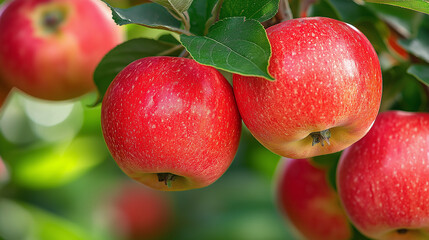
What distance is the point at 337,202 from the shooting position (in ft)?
4.82

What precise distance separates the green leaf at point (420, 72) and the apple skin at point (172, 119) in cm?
39

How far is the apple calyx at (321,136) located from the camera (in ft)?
2.94

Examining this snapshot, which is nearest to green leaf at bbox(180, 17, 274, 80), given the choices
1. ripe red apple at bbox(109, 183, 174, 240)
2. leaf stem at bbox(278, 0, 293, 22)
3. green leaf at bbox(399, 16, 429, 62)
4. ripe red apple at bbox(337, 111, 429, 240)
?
leaf stem at bbox(278, 0, 293, 22)

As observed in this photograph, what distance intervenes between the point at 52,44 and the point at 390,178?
864 mm

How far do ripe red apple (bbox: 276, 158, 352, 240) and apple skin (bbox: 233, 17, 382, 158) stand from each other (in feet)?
1.94

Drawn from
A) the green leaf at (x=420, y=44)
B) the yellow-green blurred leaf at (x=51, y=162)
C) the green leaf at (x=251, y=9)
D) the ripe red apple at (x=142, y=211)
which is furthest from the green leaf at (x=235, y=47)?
the ripe red apple at (x=142, y=211)

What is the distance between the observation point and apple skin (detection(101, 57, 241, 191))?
87 centimetres

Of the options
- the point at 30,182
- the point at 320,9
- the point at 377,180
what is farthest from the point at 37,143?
the point at 377,180

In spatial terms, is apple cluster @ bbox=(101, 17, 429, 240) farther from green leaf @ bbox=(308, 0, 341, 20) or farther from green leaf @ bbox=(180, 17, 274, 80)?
green leaf @ bbox=(308, 0, 341, 20)

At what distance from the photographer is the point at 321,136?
0.92m

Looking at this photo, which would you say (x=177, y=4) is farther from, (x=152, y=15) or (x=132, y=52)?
(x=132, y=52)

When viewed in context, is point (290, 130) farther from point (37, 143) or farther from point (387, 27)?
point (37, 143)

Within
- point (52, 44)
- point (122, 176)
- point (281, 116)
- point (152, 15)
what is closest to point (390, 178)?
point (281, 116)

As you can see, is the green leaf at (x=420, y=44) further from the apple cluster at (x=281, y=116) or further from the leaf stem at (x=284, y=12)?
the leaf stem at (x=284, y=12)
